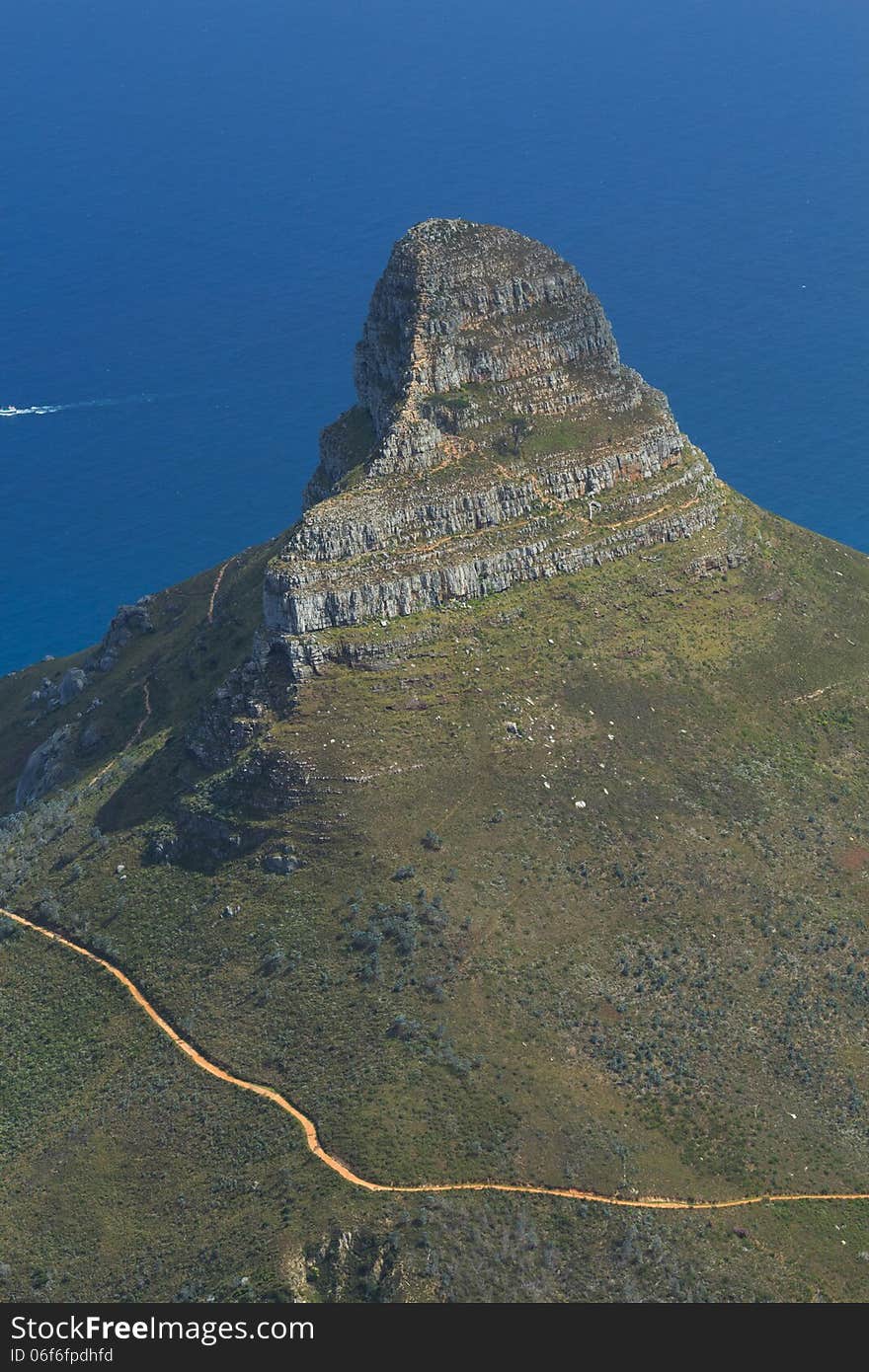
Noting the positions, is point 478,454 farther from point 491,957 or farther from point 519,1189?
point 519,1189

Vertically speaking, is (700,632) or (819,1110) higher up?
(700,632)

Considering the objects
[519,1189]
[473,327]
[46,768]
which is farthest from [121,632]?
[519,1189]

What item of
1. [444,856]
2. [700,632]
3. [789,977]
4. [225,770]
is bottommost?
[789,977]

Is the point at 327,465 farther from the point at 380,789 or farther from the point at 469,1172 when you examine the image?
the point at 469,1172

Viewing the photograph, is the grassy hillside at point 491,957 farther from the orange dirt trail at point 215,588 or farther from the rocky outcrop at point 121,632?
the rocky outcrop at point 121,632

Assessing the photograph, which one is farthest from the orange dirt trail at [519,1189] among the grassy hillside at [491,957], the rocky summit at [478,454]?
the rocky summit at [478,454]

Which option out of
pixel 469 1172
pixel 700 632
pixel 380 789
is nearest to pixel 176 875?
pixel 380 789
